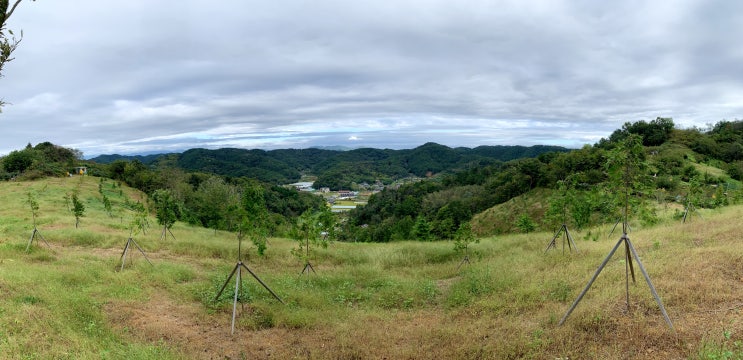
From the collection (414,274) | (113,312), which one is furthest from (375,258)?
(113,312)

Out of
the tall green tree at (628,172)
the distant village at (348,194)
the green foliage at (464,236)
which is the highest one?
the tall green tree at (628,172)

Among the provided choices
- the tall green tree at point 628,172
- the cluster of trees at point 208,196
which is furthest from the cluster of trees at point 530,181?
the tall green tree at point 628,172

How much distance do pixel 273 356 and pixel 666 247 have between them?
12523mm

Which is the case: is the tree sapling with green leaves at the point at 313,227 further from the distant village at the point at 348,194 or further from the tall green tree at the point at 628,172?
the distant village at the point at 348,194

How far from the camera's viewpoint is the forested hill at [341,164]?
147625 millimetres

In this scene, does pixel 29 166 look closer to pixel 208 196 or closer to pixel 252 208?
pixel 208 196

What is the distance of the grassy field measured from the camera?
6.12 metres

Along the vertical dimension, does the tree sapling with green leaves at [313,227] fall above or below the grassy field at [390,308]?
above

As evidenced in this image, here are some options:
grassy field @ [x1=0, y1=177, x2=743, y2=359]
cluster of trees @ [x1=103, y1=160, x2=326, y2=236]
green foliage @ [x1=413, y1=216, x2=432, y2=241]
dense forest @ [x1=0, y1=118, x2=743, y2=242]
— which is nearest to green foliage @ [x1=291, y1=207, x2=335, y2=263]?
cluster of trees @ [x1=103, y1=160, x2=326, y2=236]

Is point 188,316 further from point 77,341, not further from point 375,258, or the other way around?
point 375,258

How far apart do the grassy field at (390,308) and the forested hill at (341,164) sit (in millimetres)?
130602

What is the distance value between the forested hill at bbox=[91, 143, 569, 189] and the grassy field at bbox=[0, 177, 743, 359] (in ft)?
428

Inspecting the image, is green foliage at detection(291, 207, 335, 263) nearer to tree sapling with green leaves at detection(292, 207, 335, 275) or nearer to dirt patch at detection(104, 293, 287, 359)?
tree sapling with green leaves at detection(292, 207, 335, 275)

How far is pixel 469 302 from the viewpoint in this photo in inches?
356
